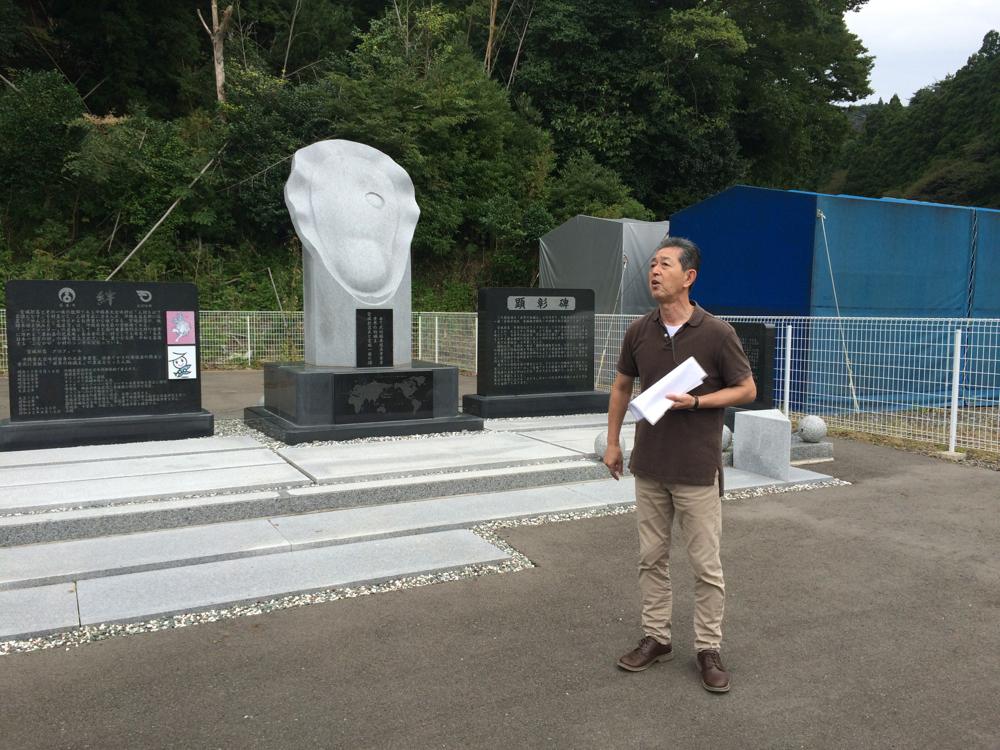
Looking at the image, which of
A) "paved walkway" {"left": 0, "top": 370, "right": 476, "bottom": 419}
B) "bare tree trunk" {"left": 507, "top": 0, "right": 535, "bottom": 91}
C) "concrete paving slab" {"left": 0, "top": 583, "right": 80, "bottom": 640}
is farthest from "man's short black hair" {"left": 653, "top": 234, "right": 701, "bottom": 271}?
"bare tree trunk" {"left": 507, "top": 0, "right": 535, "bottom": 91}

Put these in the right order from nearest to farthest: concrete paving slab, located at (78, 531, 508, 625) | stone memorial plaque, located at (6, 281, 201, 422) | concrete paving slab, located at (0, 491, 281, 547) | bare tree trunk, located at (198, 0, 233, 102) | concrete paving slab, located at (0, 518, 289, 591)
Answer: concrete paving slab, located at (78, 531, 508, 625) < concrete paving slab, located at (0, 518, 289, 591) < concrete paving slab, located at (0, 491, 281, 547) < stone memorial plaque, located at (6, 281, 201, 422) < bare tree trunk, located at (198, 0, 233, 102)

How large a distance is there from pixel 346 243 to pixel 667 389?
6366mm

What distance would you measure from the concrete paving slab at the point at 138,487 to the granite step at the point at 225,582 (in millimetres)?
1242

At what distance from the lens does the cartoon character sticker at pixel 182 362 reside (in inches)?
305

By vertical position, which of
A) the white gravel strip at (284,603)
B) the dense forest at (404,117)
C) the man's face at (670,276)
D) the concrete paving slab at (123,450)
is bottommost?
the white gravel strip at (284,603)

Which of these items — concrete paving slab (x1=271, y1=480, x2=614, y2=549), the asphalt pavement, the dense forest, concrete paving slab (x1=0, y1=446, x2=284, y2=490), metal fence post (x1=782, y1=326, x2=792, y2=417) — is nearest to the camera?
the asphalt pavement

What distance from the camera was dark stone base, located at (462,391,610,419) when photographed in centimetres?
924

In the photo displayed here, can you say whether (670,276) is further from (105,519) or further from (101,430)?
(101,430)

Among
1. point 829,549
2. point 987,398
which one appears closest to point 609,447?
point 829,549

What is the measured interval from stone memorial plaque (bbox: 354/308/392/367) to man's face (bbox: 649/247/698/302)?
19.2 feet

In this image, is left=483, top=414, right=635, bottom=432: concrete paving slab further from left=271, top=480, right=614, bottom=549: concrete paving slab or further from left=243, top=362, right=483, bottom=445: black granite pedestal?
left=271, top=480, right=614, bottom=549: concrete paving slab

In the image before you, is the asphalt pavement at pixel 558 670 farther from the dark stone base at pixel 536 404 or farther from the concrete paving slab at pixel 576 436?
the dark stone base at pixel 536 404

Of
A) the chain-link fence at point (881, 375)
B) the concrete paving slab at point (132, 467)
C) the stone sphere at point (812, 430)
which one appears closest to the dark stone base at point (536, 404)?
the chain-link fence at point (881, 375)


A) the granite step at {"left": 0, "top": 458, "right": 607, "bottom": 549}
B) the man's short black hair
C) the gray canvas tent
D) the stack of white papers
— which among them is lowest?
the granite step at {"left": 0, "top": 458, "right": 607, "bottom": 549}
